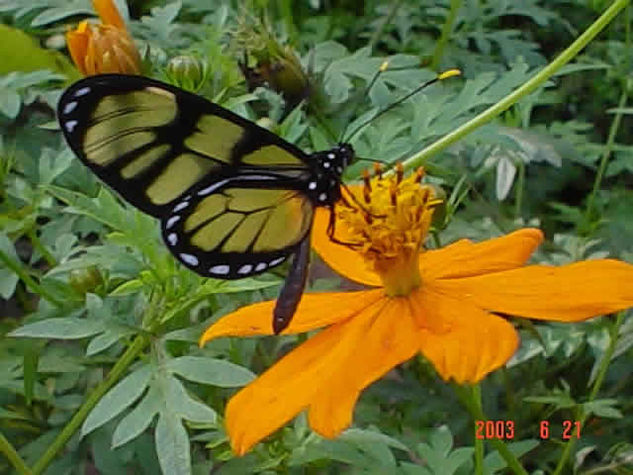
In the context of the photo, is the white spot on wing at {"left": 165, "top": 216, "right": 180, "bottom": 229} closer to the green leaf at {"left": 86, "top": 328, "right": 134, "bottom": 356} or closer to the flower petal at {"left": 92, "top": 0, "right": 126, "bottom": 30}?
the green leaf at {"left": 86, "top": 328, "right": 134, "bottom": 356}

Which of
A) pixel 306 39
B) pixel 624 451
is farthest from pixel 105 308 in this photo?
pixel 306 39

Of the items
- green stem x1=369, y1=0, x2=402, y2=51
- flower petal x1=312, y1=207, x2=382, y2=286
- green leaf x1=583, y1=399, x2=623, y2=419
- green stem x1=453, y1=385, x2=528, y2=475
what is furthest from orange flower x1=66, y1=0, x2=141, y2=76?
green stem x1=369, y1=0, x2=402, y2=51

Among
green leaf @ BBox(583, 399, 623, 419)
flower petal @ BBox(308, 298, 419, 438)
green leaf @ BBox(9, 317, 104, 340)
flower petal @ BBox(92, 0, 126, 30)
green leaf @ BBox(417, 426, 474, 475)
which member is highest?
flower petal @ BBox(92, 0, 126, 30)

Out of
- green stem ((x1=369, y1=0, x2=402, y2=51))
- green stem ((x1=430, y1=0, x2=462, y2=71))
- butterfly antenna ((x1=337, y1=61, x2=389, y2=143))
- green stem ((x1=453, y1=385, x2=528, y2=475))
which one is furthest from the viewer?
green stem ((x1=369, y1=0, x2=402, y2=51))

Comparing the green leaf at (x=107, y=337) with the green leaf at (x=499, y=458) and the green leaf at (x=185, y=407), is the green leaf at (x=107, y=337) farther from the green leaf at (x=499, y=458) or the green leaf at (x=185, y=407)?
the green leaf at (x=499, y=458)

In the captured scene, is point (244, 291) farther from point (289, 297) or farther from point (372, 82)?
point (372, 82)

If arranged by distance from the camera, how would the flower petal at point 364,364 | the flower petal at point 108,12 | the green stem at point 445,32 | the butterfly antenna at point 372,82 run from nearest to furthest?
the flower petal at point 364,364, the flower petal at point 108,12, the butterfly antenna at point 372,82, the green stem at point 445,32

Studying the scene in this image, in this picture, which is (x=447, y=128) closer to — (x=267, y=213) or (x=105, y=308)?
(x=267, y=213)

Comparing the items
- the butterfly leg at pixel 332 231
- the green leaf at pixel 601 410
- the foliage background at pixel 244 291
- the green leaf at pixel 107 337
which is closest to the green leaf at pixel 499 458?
the foliage background at pixel 244 291
